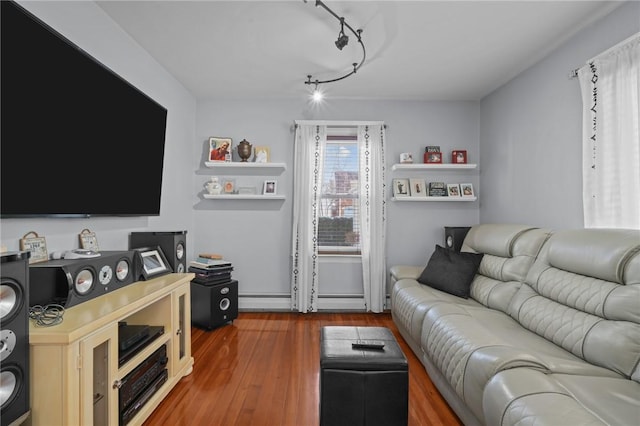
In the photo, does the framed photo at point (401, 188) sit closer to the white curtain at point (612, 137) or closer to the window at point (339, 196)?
the window at point (339, 196)

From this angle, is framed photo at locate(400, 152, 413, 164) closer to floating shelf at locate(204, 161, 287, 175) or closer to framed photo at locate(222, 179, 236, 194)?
floating shelf at locate(204, 161, 287, 175)

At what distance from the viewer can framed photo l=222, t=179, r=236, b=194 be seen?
3826mm

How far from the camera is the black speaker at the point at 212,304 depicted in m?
3.17

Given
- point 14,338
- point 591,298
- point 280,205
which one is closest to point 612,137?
point 591,298

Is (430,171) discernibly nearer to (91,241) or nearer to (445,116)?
(445,116)

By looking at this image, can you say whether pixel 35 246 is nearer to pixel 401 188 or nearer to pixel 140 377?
pixel 140 377

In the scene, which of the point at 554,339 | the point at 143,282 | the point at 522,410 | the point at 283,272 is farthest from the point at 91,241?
the point at 554,339

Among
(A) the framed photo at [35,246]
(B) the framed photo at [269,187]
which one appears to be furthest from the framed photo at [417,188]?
(A) the framed photo at [35,246]

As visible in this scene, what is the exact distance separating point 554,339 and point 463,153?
2477 millimetres

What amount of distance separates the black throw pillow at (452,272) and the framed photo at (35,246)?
9.26ft

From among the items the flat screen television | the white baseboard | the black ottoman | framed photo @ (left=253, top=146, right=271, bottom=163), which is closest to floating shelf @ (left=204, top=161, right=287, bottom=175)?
framed photo @ (left=253, top=146, right=271, bottom=163)

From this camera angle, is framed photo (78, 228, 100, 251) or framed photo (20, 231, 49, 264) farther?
framed photo (78, 228, 100, 251)

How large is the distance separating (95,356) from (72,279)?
398mm

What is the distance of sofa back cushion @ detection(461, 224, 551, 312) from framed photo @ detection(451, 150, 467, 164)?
104cm
